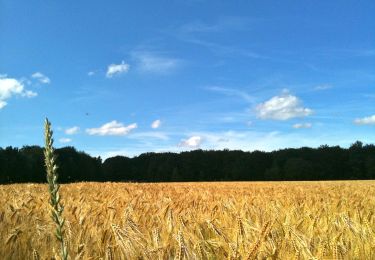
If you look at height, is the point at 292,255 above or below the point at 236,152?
below

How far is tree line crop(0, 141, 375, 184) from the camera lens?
85625mm

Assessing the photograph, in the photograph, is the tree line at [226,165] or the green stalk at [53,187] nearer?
the green stalk at [53,187]

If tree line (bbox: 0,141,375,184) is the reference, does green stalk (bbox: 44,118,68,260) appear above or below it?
below

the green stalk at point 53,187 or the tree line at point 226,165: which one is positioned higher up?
the tree line at point 226,165

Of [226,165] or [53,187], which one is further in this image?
[226,165]

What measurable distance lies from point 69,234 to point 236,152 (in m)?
102

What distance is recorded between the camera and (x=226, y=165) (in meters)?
101

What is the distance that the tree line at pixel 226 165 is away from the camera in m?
85.6

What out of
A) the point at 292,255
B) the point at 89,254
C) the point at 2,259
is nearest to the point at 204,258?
the point at 292,255

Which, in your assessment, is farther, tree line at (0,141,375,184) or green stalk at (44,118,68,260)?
tree line at (0,141,375,184)

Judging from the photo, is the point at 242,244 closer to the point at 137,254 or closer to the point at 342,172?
the point at 137,254

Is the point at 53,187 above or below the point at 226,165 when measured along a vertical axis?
below

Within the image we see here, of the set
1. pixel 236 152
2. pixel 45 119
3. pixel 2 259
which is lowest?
pixel 2 259

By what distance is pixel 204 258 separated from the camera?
2.53 meters
